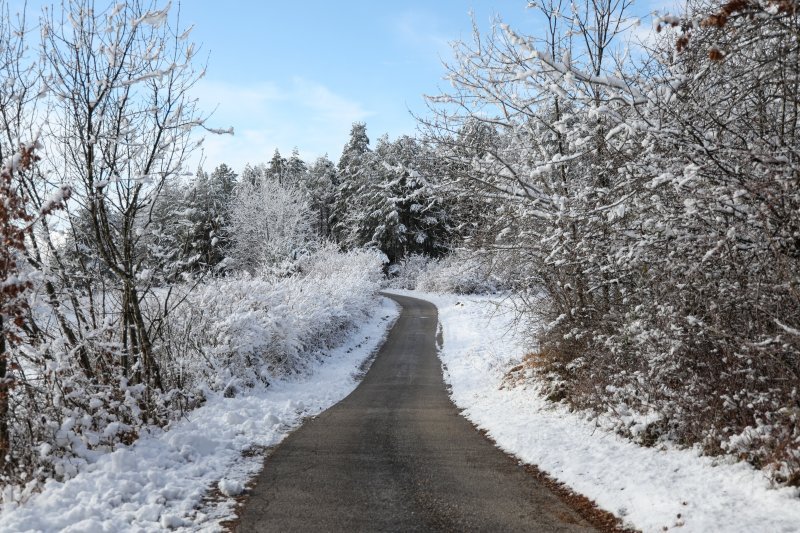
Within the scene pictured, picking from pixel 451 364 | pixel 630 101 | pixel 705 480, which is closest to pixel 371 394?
pixel 451 364

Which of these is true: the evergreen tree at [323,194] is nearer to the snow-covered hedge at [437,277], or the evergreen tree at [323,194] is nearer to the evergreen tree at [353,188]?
the evergreen tree at [353,188]

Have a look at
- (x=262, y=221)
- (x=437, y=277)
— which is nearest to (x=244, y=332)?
(x=437, y=277)

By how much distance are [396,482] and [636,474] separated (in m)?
2.70

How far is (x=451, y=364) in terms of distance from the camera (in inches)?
730

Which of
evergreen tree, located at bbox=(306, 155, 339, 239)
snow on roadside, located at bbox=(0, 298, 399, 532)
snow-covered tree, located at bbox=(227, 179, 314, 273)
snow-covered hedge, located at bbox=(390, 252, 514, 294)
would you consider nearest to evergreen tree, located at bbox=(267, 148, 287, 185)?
evergreen tree, located at bbox=(306, 155, 339, 239)

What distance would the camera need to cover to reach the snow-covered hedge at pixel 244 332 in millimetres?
11445

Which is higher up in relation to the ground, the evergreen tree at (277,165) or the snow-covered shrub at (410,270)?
the evergreen tree at (277,165)

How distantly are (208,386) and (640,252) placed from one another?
8993 mm

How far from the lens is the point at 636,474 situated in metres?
5.89

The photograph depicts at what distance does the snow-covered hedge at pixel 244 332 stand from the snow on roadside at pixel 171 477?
104 centimetres

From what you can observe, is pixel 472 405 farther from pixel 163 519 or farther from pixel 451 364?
pixel 163 519

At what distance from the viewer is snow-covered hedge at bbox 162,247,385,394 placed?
451 inches

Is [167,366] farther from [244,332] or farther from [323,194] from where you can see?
[323,194]

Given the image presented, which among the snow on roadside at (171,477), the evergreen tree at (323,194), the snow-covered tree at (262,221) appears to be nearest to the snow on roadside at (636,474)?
the snow on roadside at (171,477)
